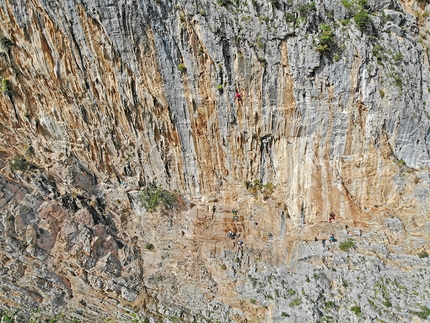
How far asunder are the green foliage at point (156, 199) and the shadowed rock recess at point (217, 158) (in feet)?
0.29

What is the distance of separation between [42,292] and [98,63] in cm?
1212

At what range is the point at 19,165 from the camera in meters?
18.7

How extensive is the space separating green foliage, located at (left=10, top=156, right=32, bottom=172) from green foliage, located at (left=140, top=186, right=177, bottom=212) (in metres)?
7.01

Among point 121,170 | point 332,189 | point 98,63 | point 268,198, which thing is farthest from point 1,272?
point 332,189

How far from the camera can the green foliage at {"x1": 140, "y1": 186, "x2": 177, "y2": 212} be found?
64.1ft

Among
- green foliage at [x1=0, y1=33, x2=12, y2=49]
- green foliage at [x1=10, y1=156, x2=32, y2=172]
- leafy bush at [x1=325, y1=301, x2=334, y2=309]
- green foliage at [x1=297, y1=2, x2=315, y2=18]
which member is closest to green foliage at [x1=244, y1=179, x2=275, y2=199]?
leafy bush at [x1=325, y1=301, x2=334, y2=309]

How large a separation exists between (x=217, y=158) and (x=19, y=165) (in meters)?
11.8

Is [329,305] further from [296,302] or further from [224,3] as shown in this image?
[224,3]

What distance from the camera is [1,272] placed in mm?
15914

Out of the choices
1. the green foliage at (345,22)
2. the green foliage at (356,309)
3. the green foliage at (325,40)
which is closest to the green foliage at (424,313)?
the green foliage at (356,309)

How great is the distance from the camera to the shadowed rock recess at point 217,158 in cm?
1451

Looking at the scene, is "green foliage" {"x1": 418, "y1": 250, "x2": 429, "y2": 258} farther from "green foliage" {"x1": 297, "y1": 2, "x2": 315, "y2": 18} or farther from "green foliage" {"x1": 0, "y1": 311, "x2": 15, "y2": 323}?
"green foliage" {"x1": 0, "y1": 311, "x2": 15, "y2": 323}

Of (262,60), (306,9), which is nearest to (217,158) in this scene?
(262,60)

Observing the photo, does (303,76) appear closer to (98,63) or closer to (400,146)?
(400,146)
